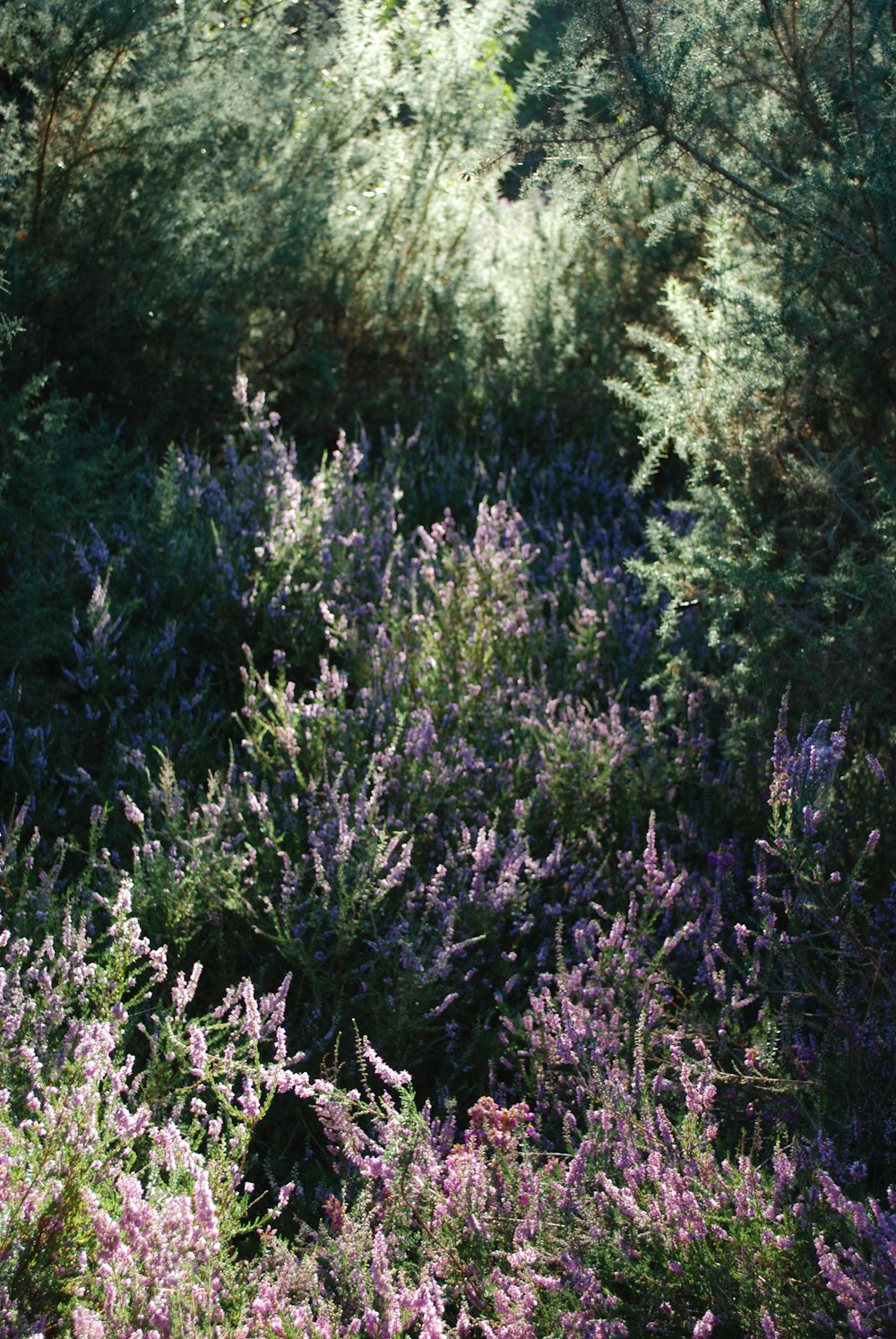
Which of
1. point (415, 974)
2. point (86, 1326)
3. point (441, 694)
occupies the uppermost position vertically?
point (441, 694)

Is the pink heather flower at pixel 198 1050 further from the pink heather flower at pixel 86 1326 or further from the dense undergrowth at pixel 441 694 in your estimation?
the pink heather flower at pixel 86 1326

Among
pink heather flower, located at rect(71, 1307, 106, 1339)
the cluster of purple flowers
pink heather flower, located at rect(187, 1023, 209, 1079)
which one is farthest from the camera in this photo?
pink heather flower, located at rect(187, 1023, 209, 1079)

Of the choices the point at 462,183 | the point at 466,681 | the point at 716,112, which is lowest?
the point at 466,681

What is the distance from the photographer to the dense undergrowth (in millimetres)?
1948

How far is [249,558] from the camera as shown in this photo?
14.3ft

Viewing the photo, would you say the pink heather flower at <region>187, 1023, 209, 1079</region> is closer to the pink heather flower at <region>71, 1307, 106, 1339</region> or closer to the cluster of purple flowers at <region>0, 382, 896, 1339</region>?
the cluster of purple flowers at <region>0, 382, 896, 1339</region>

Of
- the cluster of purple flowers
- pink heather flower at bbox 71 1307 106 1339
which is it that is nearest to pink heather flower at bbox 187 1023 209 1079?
the cluster of purple flowers

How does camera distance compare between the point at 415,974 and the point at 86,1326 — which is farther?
the point at 415,974

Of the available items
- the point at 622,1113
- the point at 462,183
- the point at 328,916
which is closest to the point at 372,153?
the point at 462,183

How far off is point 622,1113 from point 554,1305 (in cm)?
33

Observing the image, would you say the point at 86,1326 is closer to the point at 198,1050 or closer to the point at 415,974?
the point at 198,1050

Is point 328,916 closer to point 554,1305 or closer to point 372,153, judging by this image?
point 554,1305

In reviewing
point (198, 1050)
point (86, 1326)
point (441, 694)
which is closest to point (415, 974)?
point (198, 1050)

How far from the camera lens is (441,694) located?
3.64 meters
